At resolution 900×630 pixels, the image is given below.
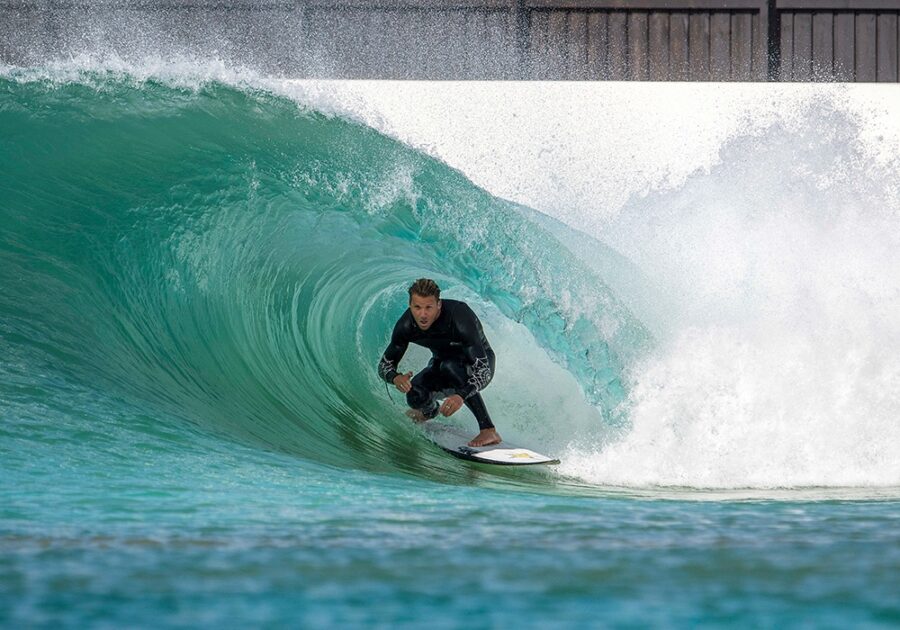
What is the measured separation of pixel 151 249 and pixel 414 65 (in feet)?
14.2

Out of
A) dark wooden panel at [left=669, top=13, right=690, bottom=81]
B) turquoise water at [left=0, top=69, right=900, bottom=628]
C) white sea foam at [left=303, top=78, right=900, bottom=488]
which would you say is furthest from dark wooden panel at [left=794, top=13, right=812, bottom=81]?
turquoise water at [left=0, top=69, right=900, bottom=628]

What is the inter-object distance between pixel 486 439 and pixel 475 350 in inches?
12.8

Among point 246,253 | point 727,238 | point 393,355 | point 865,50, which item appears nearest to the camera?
point 393,355

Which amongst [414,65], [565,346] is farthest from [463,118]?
[565,346]

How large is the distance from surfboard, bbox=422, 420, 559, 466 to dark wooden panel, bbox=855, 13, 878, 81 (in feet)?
18.9

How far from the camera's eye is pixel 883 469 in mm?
3658

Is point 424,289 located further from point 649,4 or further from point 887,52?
point 887,52

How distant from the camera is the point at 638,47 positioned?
8602mm

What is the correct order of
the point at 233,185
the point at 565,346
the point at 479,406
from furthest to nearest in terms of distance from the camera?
the point at 233,185, the point at 565,346, the point at 479,406

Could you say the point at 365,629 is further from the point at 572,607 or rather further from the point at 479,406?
the point at 479,406

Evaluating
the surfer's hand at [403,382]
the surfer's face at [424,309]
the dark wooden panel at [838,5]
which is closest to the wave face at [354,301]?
the surfer's hand at [403,382]

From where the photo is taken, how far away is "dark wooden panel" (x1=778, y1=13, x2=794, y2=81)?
8523 millimetres

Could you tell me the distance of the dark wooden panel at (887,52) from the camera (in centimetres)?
864

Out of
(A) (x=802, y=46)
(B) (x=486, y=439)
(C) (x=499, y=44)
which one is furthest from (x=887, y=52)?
(B) (x=486, y=439)
